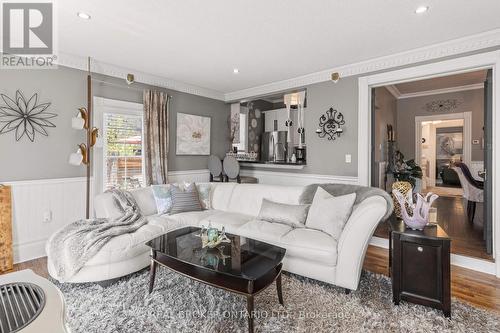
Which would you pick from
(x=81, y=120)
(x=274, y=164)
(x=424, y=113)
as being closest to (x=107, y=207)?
(x=81, y=120)

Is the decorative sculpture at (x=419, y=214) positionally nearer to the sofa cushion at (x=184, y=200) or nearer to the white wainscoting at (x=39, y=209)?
the sofa cushion at (x=184, y=200)

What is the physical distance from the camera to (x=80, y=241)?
2477 millimetres

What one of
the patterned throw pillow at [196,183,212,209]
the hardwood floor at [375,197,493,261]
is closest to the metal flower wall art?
the patterned throw pillow at [196,183,212,209]

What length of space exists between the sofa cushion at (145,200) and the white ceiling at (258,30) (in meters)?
1.87

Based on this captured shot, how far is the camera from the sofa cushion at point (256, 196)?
11.1 feet

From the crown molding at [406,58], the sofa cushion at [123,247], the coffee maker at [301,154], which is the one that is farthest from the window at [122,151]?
the coffee maker at [301,154]

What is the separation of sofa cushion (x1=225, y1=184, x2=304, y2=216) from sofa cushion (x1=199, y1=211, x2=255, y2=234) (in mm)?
159

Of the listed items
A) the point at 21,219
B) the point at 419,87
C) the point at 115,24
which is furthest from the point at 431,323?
the point at 419,87

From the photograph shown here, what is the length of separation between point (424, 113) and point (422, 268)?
19.7 ft

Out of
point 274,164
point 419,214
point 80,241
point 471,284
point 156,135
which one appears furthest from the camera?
point 274,164

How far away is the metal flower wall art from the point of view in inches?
120

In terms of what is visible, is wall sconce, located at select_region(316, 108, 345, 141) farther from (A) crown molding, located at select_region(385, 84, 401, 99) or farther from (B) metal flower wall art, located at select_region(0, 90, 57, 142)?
(B) metal flower wall art, located at select_region(0, 90, 57, 142)

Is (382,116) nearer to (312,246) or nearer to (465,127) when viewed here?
(465,127)

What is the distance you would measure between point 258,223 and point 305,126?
7.17 feet
